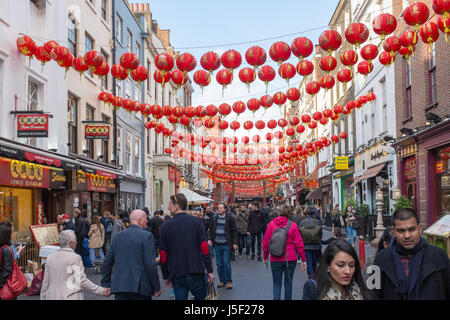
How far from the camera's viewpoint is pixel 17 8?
13.6m

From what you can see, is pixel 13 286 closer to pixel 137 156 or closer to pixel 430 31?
pixel 430 31

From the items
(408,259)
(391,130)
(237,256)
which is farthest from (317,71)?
(408,259)

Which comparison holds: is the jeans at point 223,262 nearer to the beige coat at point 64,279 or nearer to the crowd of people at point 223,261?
the crowd of people at point 223,261

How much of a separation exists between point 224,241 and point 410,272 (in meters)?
7.37

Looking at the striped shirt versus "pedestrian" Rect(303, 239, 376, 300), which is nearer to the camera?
"pedestrian" Rect(303, 239, 376, 300)

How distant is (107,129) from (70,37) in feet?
12.2

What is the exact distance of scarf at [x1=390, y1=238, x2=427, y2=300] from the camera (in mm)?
3432

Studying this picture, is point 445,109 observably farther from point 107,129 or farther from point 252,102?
point 107,129

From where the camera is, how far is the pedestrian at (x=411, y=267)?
135 inches

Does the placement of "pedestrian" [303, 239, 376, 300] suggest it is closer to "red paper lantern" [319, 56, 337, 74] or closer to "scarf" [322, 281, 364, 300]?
"scarf" [322, 281, 364, 300]

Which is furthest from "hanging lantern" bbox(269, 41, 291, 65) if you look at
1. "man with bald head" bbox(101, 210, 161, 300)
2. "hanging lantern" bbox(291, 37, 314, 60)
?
"man with bald head" bbox(101, 210, 161, 300)

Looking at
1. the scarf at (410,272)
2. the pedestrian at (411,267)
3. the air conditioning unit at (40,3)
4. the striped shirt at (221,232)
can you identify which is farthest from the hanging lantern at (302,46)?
the air conditioning unit at (40,3)

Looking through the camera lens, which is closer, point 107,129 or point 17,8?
point 17,8

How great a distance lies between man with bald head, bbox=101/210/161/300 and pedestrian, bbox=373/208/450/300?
2877 millimetres
